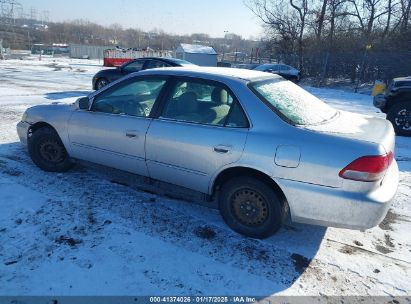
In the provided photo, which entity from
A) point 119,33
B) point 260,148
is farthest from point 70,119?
point 119,33

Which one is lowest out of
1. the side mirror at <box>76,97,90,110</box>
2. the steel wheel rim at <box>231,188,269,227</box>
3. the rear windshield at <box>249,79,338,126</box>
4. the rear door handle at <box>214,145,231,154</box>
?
the steel wheel rim at <box>231,188,269,227</box>

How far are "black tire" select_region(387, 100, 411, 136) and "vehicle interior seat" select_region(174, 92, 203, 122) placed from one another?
6.29 metres

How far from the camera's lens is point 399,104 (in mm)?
7812

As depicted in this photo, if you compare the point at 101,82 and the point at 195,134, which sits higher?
the point at 195,134

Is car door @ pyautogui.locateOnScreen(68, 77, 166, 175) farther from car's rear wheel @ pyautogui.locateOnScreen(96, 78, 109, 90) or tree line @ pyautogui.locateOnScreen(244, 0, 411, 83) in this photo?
tree line @ pyautogui.locateOnScreen(244, 0, 411, 83)

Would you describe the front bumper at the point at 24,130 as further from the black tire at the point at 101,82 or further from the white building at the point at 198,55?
the white building at the point at 198,55

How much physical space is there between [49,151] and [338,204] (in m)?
3.74

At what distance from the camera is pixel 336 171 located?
9.04 feet

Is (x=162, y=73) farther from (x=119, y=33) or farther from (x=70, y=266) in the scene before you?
(x=119, y=33)

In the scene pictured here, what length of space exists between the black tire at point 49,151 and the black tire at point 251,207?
7.87 ft

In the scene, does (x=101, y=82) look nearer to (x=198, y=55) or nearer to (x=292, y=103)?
(x=292, y=103)

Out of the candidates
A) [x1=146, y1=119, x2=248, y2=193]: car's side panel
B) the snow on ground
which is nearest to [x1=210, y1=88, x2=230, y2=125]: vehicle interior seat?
[x1=146, y1=119, x2=248, y2=193]: car's side panel

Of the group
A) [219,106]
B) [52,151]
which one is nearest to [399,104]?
[219,106]

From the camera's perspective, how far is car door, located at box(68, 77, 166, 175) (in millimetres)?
3760
